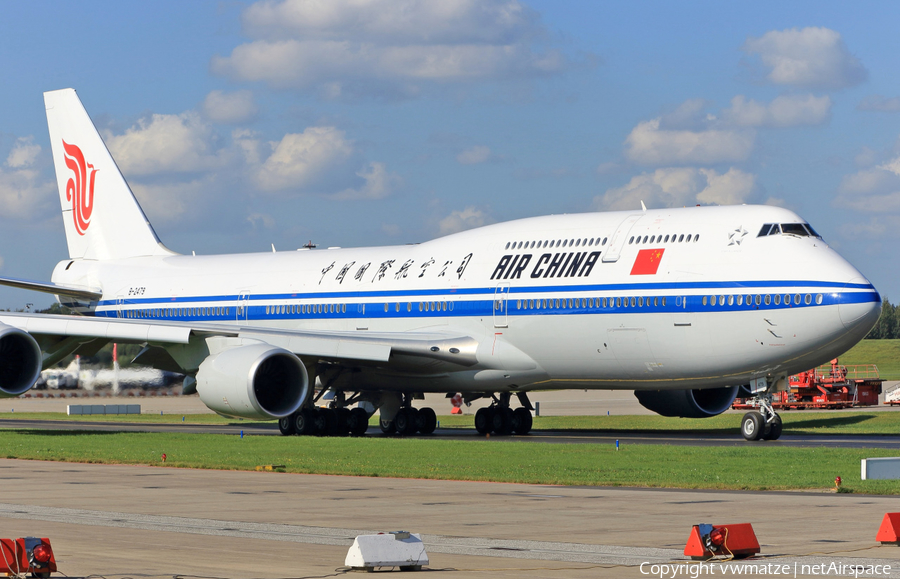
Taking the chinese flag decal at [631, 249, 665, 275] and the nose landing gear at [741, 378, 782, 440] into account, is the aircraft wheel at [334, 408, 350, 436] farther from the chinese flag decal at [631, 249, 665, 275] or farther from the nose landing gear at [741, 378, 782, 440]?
the nose landing gear at [741, 378, 782, 440]

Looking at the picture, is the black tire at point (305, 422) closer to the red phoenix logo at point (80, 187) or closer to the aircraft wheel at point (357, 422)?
the aircraft wheel at point (357, 422)

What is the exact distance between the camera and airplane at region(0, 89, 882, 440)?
78.8 ft

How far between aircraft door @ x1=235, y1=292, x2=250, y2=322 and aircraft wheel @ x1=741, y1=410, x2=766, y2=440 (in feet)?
47.9

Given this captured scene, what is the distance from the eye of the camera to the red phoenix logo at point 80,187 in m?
38.9

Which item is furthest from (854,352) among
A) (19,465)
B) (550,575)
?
(550,575)

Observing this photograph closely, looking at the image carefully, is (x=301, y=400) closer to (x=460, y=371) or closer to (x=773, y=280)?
(x=460, y=371)

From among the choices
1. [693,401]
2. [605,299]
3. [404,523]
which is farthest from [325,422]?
[404,523]

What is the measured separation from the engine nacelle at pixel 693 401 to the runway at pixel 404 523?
44.1 ft

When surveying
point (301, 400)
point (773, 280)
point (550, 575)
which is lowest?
point (550, 575)

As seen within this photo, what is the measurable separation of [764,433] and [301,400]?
10196 millimetres

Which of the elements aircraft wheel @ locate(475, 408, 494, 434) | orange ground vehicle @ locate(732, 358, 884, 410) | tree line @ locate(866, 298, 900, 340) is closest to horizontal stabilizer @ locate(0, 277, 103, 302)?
aircraft wheel @ locate(475, 408, 494, 434)

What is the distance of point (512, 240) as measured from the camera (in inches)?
1108

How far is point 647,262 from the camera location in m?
25.1

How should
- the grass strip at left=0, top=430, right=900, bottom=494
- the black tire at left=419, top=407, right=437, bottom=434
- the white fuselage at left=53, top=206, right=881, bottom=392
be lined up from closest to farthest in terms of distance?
the grass strip at left=0, top=430, right=900, bottom=494, the white fuselage at left=53, top=206, right=881, bottom=392, the black tire at left=419, top=407, right=437, bottom=434
